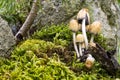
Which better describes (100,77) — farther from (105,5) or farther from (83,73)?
(105,5)

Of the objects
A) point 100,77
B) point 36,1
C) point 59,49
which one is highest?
point 36,1

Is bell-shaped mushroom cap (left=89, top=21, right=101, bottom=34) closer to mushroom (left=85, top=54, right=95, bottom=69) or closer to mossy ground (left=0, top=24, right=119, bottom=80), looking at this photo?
mossy ground (left=0, top=24, right=119, bottom=80)

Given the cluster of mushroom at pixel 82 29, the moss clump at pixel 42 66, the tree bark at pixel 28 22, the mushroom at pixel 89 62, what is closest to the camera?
the moss clump at pixel 42 66

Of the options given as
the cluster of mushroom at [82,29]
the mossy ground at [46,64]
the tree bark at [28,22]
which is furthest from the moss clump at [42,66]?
the tree bark at [28,22]

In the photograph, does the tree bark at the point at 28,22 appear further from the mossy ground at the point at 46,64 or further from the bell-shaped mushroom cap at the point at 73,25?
the bell-shaped mushroom cap at the point at 73,25

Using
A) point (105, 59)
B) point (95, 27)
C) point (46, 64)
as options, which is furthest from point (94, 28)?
point (46, 64)

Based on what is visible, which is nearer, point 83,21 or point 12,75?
point 12,75

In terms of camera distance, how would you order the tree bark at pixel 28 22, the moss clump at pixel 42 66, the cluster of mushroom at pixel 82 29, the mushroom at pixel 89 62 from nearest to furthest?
1. the moss clump at pixel 42 66
2. the mushroom at pixel 89 62
3. the cluster of mushroom at pixel 82 29
4. the tree bark at pixel 28 22

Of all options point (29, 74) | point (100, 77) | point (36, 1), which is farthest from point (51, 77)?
point (36, 1)
